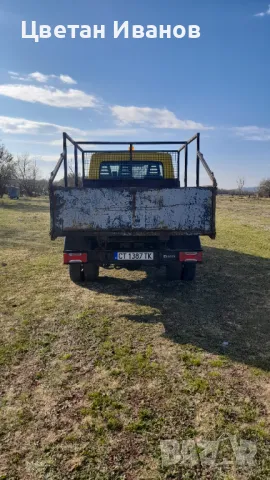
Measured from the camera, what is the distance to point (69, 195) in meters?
4.56

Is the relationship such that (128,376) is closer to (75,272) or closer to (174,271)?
(174,271)

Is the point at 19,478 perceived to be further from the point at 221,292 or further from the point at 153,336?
the point at 221,292

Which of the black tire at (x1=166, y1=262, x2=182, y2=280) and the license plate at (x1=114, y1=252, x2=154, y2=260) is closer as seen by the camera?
the license plate at (x1=114, y1=252, x2=154, y2=260)

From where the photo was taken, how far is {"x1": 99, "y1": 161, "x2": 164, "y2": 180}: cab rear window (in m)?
6.85

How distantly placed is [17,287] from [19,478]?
4.02m

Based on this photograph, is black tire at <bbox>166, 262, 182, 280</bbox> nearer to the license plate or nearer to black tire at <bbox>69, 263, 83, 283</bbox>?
the license plate

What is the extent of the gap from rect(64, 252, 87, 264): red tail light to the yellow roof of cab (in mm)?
2476

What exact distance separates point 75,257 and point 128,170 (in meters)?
2.66

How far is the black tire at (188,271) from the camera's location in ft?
18.2
